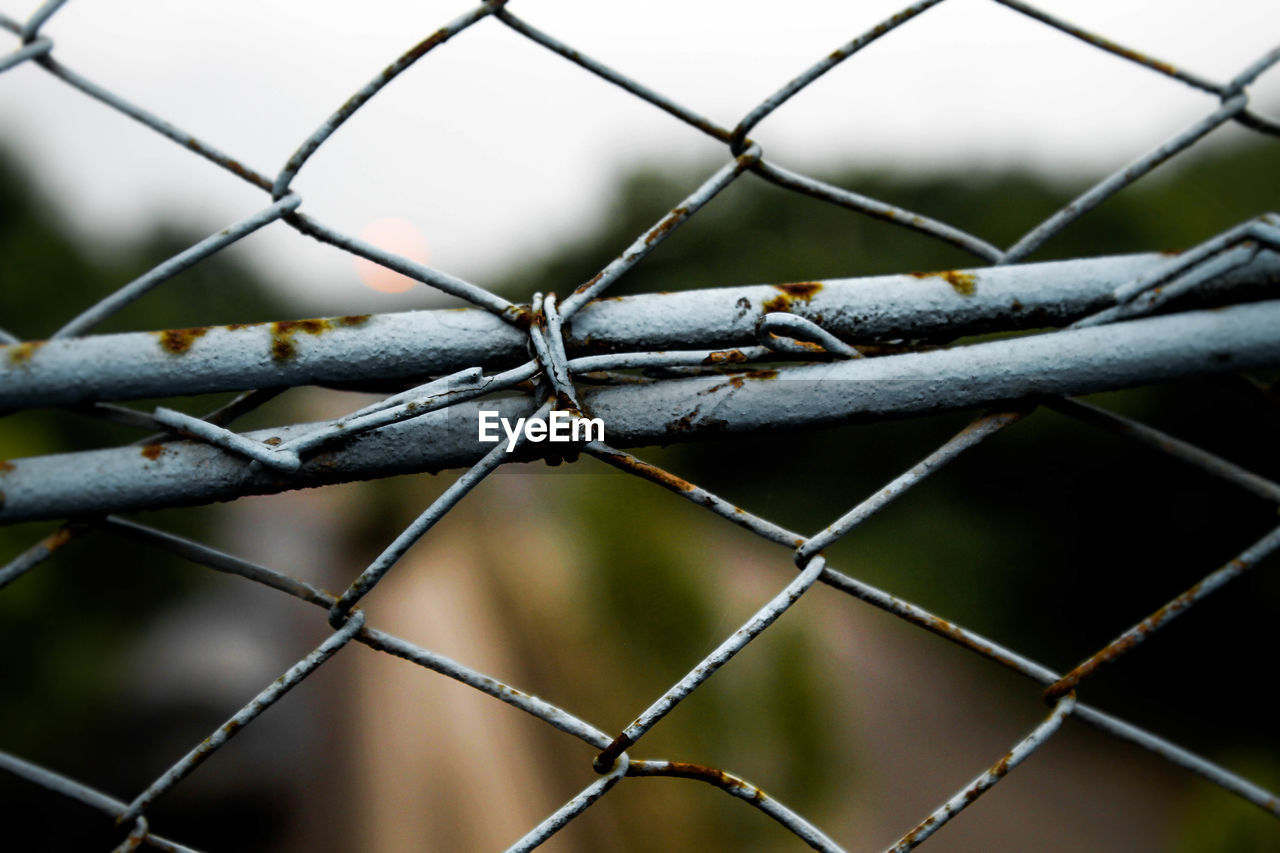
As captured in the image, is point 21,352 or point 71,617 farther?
point 71,617

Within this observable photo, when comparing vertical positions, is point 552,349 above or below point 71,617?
below

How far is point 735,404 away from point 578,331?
0.08 metres

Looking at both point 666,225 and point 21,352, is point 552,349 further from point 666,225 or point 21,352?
point 21,352

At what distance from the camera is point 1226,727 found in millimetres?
3707

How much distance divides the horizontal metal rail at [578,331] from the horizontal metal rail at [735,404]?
15 millimetres

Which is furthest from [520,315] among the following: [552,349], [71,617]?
[71,617]

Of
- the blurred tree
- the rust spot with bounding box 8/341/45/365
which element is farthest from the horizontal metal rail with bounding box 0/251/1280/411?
the blurred tree

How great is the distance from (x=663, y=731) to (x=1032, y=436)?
259cm

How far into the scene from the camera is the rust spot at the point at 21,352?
28 centimetres

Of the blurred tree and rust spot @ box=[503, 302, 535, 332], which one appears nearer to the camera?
rust spot @ box=[503, 302, 535, 332]

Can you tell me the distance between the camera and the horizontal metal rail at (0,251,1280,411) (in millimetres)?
287

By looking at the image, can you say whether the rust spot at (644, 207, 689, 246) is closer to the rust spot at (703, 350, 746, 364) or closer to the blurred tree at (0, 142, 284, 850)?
the rust spot at (703, 350, 746, 364)

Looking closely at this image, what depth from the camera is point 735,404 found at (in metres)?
0.34

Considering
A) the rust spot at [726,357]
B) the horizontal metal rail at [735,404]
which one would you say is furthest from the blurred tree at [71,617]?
the rust spot at [726,357]
